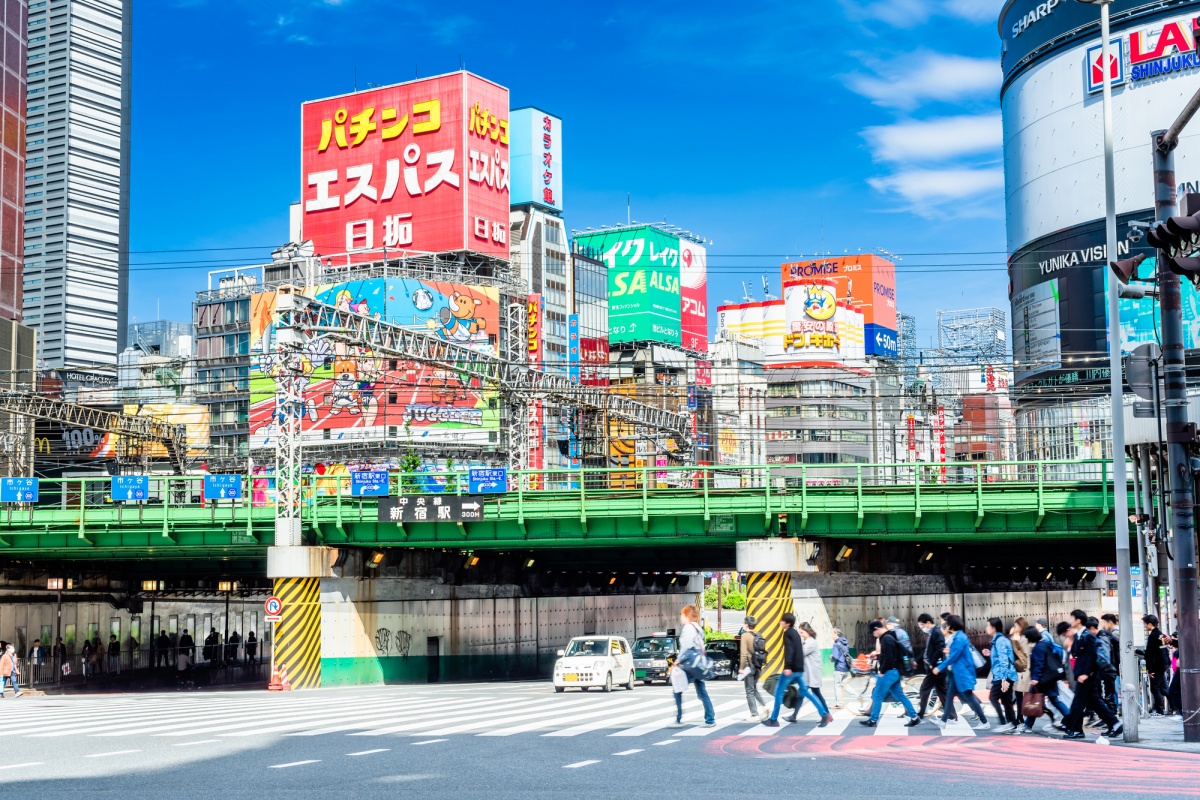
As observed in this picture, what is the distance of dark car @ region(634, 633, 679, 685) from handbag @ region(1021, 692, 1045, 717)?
2135 cm

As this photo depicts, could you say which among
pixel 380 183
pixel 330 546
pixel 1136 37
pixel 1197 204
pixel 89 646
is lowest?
pixel 89 646

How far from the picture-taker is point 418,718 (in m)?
25.8

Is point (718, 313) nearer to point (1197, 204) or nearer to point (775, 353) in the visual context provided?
point (775, 353)

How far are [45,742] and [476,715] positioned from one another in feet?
26.7

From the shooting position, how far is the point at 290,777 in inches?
630

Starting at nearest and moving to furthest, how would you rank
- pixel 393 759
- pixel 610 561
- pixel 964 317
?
pixel 393 759, pixel 610 561, pixel 964 317

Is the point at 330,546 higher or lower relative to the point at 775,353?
lower

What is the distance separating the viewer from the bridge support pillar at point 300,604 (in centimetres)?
4372

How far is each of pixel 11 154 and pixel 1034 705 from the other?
8206cm

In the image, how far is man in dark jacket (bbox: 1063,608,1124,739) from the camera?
19.6 meters

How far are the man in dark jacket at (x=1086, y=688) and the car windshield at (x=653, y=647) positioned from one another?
2335cm

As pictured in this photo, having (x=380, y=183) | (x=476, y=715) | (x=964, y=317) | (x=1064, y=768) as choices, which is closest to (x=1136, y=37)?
(x=476, y=715)

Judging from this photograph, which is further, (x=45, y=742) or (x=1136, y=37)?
(x=1136, y=37)

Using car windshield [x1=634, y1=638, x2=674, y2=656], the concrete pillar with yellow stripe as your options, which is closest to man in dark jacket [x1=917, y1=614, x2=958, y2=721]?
the concrete pillar with yellow stripe
